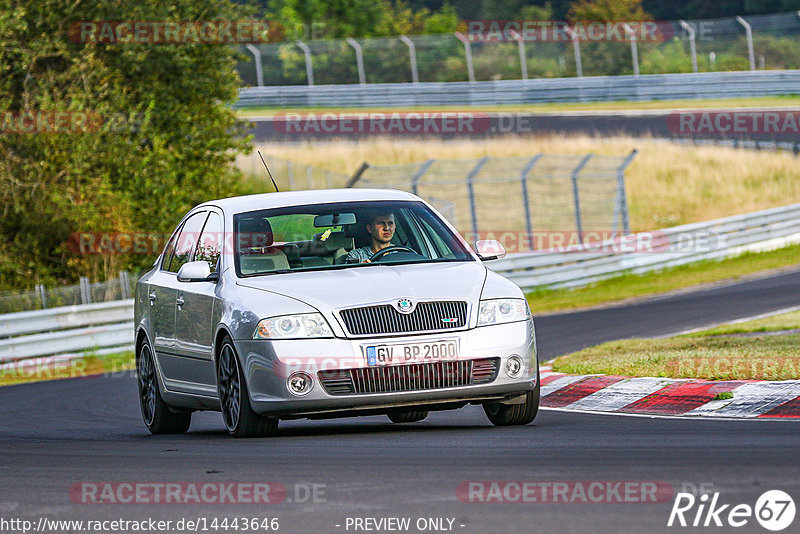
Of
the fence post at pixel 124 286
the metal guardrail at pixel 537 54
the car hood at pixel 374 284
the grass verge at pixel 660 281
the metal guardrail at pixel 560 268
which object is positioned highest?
the car hood at pixel 374 284

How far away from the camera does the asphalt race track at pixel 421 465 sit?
221 inches

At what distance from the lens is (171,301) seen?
400 inches

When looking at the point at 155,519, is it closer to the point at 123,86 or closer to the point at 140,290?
the point at 140,290

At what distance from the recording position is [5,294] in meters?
22.3

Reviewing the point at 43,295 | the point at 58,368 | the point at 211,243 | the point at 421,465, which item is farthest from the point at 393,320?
the point at 43,295

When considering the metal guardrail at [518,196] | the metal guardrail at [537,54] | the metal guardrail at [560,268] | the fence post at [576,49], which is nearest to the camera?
the metal guardrail at [560,268]

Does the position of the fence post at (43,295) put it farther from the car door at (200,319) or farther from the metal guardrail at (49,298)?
the car door at (200,319)

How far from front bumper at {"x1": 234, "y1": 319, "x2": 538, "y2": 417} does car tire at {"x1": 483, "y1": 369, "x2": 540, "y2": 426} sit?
0.37 m

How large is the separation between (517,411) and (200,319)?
7.32ft

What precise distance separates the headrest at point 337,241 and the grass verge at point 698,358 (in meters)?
2.89

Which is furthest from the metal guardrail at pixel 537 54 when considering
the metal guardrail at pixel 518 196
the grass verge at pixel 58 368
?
the grass verge at pixel 58 368

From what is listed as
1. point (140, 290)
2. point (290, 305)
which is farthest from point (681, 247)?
point (290, 305)

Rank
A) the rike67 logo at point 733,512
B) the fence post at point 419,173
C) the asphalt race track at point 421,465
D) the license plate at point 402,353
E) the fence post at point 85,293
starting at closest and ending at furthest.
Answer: the rike67 logo at point 733,512 < the asphalt race track at point 421,465 < the license plate at point 402,353 < the fence post at point 85,293 < the fence post at point 419,173

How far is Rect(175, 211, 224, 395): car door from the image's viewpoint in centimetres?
930
